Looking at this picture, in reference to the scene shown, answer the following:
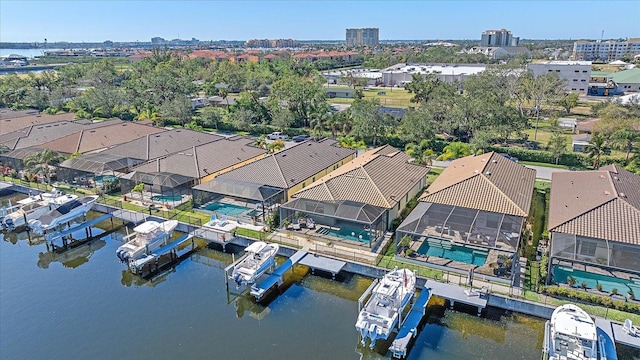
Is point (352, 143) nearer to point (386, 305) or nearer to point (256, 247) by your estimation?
point (256, 247)

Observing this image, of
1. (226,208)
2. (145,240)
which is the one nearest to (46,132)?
(226,208)

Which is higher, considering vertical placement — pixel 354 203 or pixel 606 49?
pixel 606 49

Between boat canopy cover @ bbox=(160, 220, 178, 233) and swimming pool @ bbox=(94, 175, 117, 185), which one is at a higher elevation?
swimming pool @ bbox=(94, 175, 117, 185)

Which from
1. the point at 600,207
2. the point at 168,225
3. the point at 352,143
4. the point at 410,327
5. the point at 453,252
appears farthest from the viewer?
the point at 352,143

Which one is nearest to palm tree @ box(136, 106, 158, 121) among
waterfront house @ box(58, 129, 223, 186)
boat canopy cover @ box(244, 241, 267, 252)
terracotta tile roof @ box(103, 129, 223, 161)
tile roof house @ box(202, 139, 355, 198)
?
terracotta tile roof @ box(103, 129, 223, 161)

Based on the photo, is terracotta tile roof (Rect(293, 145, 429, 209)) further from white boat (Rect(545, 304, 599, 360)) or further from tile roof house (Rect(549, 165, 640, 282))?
white boat (Rect(545, 304, 599, 360))

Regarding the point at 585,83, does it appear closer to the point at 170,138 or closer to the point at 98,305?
the point at 170,138

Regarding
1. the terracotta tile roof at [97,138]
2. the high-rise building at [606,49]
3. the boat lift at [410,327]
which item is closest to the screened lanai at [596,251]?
the boat lift at [410,327]
